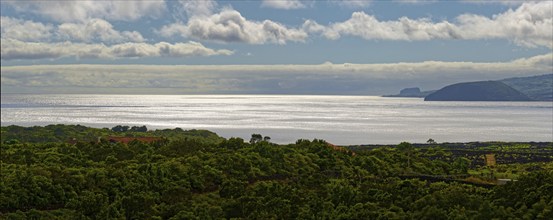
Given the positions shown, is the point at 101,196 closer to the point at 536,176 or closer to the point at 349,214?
the point at 349,214

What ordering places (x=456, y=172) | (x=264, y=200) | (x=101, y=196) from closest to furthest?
(x=264, y=200)
(x=101, y=196)
(x=456, y=172)

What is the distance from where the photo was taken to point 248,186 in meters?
59.3

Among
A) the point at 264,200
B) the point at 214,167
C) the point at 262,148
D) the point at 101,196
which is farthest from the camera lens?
the point at 262,148

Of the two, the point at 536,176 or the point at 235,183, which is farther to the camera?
the point at 235,183

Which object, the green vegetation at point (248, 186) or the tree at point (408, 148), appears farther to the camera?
the tree at point (408, 148)

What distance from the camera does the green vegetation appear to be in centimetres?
4078

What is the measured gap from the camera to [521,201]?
4028cm

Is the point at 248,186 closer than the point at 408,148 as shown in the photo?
Yes

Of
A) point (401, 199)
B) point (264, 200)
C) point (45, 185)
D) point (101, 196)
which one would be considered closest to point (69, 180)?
point (45, 185)

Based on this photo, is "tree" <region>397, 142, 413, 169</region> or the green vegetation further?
"tree" <region>397, 142, 413, 169</region>

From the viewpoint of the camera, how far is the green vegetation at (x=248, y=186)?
40.8m

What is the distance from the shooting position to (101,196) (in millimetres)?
48812

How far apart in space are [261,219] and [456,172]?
154ft

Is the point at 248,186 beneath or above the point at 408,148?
beneath
